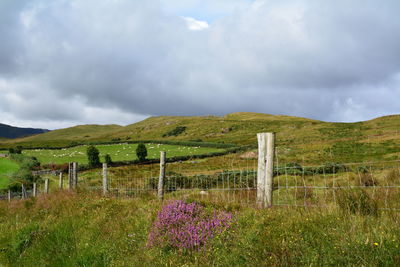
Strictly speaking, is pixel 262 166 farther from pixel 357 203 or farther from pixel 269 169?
pixel 357 203

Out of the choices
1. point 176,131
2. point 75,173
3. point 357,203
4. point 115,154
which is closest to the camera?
point 357,203

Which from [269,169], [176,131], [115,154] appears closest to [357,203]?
[269,169]

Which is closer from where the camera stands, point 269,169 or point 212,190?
point 269,169

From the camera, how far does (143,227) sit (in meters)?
5.60

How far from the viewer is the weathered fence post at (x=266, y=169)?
257 inches

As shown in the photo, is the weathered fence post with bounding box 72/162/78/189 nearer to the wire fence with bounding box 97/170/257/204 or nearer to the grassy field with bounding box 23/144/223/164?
the wire fence with bounding box 97/170/257/204

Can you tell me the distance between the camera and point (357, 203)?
17.7ft

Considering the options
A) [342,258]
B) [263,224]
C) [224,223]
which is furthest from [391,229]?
[224,223]

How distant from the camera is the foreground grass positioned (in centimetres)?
322

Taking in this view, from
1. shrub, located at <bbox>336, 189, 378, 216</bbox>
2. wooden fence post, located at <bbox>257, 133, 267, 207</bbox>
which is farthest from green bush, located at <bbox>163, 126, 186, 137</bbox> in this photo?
shrub, located at <bbox>336, 189, 378, 216</bbox>

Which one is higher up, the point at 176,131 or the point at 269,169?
the point at 176,131

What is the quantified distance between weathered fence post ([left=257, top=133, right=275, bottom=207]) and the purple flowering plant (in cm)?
167

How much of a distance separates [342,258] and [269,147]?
146 inches

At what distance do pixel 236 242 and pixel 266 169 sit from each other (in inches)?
117
